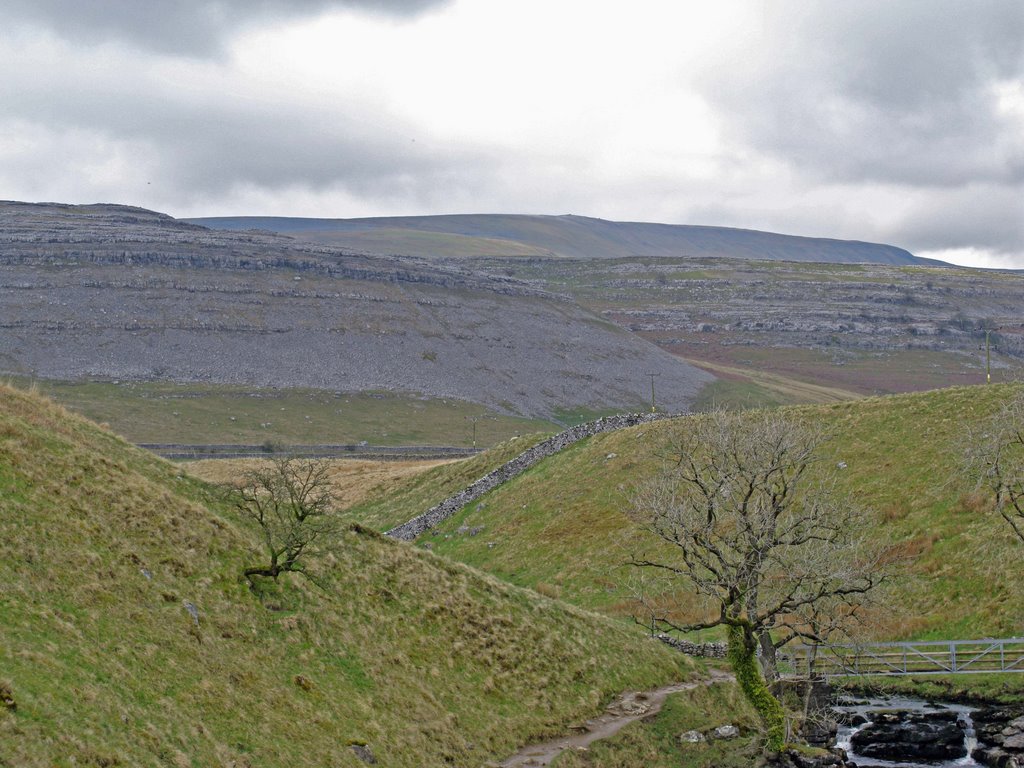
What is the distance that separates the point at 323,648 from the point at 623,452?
Answer: 143 ft

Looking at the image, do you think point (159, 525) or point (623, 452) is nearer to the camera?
point (159, 525)

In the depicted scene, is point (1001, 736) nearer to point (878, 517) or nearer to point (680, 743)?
point (680, 743)

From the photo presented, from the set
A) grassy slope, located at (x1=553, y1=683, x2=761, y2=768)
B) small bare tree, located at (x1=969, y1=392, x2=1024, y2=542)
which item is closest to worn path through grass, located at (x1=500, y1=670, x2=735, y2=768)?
grassy slope, located at (x1=553, y1=683, x2=761, y2=768)

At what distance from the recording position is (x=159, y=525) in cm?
3306

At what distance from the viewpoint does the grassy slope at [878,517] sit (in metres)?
45.2

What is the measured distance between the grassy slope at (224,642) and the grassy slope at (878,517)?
1266 centimetres

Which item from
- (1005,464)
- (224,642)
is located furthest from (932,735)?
(224,642)

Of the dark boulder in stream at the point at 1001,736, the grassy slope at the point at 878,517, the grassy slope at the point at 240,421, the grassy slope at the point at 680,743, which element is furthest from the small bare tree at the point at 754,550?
the grassy slope at the point at 240,421

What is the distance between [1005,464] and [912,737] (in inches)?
771

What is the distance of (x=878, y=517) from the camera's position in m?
53.8

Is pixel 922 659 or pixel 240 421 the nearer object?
pixel 922 659

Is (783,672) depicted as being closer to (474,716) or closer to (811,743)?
(811,743)

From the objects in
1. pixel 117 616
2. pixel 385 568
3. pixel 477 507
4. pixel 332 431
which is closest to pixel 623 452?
pixel 477 507

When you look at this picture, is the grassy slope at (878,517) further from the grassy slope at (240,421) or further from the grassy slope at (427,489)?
the grassy slope at (240,421)
